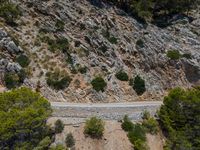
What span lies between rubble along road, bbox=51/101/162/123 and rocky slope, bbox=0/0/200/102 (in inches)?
133

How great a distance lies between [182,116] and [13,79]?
90.1ft

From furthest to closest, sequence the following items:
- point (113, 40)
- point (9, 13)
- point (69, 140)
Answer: point (113, 40) < point (9, 13) < point (69, 140)

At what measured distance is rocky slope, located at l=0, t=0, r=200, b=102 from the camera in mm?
61562

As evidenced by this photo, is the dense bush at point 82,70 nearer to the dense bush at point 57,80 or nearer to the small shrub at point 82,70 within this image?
the small shrub at point 82,70

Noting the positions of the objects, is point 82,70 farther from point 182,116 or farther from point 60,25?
point 182,116

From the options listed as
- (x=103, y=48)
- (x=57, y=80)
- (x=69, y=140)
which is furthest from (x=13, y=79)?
(x=103, y=48)

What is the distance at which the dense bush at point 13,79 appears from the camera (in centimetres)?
5821

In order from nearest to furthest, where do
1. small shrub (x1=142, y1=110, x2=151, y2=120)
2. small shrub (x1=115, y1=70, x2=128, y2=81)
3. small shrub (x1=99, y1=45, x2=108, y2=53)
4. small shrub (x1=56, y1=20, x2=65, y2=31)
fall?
small shrub (x1=142, y1=110, x2=151, y2=120) → small shrub (x1=115, y1=70, x2=128, y2=81) → small shrub (x1=99, y1=45, x2=108, y2=53) → small shrub (x1=56, y1=20, x2=65, y2=31)

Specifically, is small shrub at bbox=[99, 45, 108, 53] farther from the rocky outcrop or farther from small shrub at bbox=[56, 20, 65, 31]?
the rocky outcrop

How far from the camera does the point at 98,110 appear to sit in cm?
5475

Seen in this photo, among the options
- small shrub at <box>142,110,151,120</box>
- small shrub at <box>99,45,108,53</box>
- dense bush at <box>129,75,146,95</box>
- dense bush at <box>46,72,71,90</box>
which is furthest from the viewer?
small shrub at <box>99,45,108,53</box>

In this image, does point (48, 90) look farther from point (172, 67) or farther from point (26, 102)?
point (172, 67)

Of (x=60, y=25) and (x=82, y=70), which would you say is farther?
(x=60, y=25)

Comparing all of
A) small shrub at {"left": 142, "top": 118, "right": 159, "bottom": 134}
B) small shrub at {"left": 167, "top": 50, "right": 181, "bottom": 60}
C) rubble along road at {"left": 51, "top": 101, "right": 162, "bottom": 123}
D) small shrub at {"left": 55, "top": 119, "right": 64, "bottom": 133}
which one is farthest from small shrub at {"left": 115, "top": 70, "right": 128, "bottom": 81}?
small shrub at {"left": 55, "top": 119, "right": 64, "bottom": 133}
